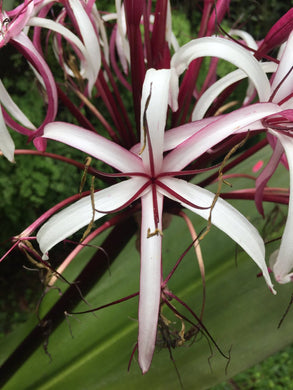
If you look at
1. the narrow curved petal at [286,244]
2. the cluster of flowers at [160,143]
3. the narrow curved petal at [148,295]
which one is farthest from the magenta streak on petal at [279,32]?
the narrow curved petal at [148,295]

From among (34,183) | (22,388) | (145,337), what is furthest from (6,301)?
(145,337)

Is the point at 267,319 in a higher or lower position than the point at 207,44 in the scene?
lower

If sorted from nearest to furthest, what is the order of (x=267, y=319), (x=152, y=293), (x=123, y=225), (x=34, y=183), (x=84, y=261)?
(x=152, y=293) < (x=123, y=225) < (x=267, y=319) < (x=84, y=261) < (x=34, y=183)

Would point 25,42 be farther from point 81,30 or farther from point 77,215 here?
point 77,215

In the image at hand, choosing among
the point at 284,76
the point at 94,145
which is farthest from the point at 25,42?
the point at 284,76

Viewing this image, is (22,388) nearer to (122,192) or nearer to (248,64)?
(122,192)

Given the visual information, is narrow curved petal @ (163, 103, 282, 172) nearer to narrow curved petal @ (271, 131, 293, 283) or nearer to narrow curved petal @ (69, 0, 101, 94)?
narrow curved petal @ (271, 131, 293, 283)

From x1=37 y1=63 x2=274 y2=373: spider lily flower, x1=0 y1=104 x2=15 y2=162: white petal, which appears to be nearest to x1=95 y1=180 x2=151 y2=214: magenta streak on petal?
x1=37 y1=63 x2=274 y2=373: spider lily flower

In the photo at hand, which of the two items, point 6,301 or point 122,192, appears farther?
point 6,301
